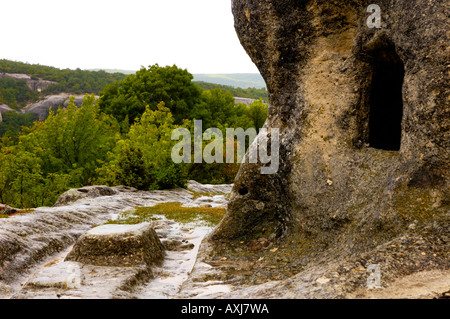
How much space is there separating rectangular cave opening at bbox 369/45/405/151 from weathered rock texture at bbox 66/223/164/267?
550 cm

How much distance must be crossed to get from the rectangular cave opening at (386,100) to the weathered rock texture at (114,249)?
217 inches

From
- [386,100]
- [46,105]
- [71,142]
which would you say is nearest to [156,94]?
[71,142]

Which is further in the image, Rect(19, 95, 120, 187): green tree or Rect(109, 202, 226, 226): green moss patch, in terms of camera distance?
Rect(19, 95, 120, 187): green tree

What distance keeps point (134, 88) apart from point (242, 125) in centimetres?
1437

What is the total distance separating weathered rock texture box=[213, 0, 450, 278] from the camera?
230 inches

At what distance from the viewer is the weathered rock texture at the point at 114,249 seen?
8.58 metres

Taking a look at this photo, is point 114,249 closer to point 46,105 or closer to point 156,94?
point 156,94

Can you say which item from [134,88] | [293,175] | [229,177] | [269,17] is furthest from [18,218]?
[134,88]

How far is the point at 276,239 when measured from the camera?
914cm

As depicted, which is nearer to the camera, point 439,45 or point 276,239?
point 439,45

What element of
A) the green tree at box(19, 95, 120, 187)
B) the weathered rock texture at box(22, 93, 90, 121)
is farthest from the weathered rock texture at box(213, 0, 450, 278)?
the weathered rock texture at box(22, 93, 90, 121)

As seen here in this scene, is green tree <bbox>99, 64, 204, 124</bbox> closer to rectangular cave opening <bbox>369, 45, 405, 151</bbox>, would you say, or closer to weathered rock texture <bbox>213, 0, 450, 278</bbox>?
weathered rock texture <bbox>213, 0, 450, 278</bbox>

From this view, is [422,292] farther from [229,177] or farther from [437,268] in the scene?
[229,177]

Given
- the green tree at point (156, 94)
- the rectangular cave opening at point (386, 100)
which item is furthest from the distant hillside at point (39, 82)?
the rectangular cave opening at point (386, 100)
